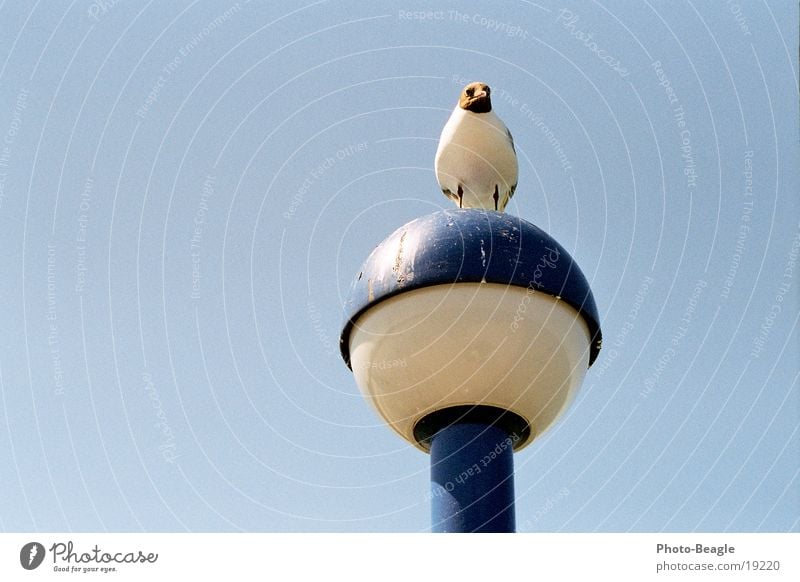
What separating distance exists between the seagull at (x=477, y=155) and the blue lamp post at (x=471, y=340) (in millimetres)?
1725

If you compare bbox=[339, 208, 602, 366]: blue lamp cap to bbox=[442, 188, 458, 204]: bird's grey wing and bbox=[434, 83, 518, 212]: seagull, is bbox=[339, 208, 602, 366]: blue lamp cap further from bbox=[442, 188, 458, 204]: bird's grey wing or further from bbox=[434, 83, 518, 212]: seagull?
bbox=[442, 188, 458, 204]: bird's grey wing

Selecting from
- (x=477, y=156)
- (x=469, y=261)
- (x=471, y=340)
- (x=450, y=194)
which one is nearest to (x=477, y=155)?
(x=477, y=156)

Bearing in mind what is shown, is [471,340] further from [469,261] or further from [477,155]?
[477,155]

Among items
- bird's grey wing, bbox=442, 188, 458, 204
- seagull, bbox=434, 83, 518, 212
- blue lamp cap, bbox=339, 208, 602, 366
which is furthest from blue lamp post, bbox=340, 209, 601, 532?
bird's grey wing, bbox=442, 188, 458, 204

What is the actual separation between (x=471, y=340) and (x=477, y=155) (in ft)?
10.4

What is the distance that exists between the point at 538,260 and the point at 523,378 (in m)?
1.19

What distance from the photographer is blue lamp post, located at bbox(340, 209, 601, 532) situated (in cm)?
909

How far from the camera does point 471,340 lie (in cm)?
907

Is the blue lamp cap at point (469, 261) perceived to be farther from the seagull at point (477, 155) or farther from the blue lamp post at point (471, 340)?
the seagull at point (477, 155)
